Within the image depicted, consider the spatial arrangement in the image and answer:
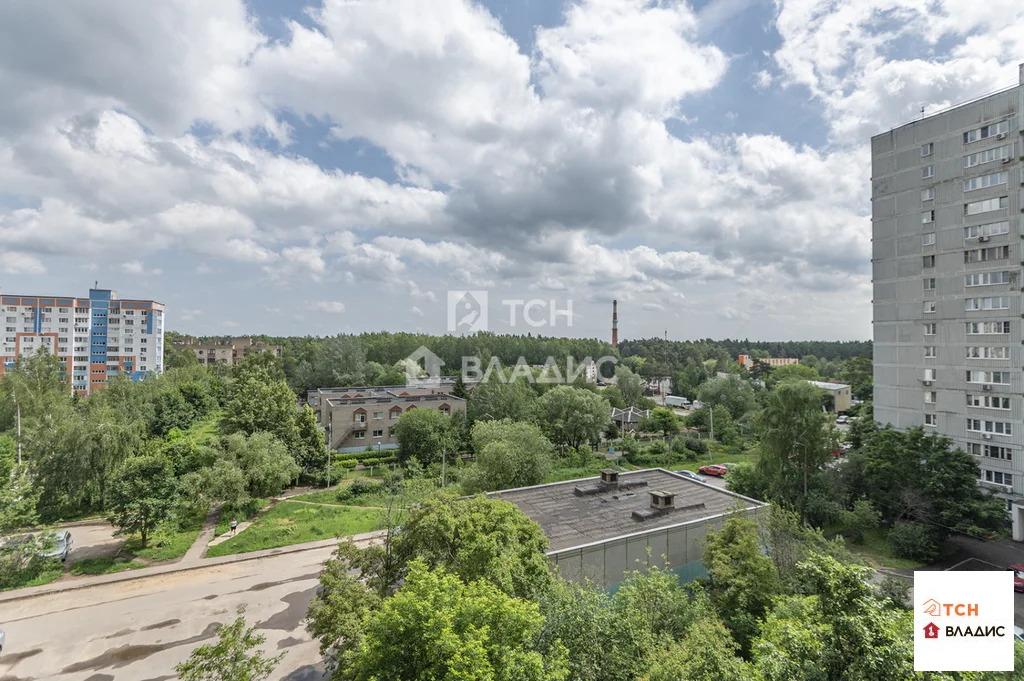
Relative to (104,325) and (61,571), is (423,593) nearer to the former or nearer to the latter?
(61,571)

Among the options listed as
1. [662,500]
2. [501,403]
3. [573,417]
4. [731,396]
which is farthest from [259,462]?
[731,396]

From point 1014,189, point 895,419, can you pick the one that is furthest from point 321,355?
point 1014,189

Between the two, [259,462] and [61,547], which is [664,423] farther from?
[61,547]

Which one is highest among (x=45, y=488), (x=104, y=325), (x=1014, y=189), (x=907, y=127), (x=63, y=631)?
(x=907, y=127)

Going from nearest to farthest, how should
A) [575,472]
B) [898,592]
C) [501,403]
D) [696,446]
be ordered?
[898,592] → [575,472] → [501,403] → [696,446]

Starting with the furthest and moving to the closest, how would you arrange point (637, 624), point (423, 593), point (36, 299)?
point (36, 299), point (637, 624), point (423, 593)
